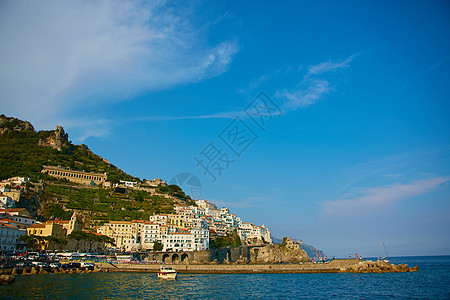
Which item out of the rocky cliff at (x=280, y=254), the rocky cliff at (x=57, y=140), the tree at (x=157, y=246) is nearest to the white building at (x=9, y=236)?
the tree at (x=157, y=246)

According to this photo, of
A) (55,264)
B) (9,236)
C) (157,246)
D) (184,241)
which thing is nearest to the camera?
(55,264)

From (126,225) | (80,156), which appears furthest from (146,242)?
(80,156)

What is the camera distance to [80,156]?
114 meters

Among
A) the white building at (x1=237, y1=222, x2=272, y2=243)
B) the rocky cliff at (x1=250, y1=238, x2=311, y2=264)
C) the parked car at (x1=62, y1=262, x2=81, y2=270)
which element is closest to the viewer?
the parked car at (x1=62, y1=262, x2=81, y2=270)

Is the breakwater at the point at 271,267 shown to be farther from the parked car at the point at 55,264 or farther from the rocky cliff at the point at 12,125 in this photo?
the rocky cliff at the point at 12,125

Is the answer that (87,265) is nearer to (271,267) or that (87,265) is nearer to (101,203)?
(271,267)

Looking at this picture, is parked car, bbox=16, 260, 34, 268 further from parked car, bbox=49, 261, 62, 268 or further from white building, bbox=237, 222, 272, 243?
white building, bbox=237, 222, 272, 243

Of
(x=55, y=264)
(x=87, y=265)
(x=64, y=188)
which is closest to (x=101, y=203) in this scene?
(x=64, y=188)

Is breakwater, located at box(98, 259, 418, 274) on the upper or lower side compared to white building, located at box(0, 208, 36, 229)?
lower

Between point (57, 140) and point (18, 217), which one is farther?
point (57, 140)

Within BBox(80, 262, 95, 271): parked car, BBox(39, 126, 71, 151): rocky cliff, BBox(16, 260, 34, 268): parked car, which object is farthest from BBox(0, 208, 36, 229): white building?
BBox(39, 126, 71, 151): rocky cliff

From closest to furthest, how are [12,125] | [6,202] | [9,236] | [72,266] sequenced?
[72,266] → [9,236] → [6,202] → [12,125]

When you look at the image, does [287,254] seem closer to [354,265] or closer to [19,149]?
[354,265]

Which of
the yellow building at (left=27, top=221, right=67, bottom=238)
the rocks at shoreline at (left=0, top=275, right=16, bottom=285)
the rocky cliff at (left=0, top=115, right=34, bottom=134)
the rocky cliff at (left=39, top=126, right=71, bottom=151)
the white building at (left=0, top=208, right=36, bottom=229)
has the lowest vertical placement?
the rocks at shoreline at (left=0, top=275, right=16, bottom=285)
